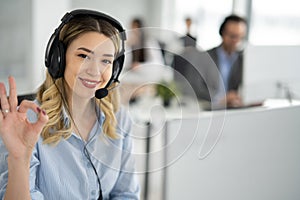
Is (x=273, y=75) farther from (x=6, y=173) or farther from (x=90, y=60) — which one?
(x=6, y=173)

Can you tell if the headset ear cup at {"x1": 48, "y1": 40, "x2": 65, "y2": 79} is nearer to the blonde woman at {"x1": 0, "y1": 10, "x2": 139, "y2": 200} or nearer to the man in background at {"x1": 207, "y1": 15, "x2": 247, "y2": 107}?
the blonde woman at {"x1": 0, "y1": 10, "x2": 139, "y2": 200}

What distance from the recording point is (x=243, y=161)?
89cm

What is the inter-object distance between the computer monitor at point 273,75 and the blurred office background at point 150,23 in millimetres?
19

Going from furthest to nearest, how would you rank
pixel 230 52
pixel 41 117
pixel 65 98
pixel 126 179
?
1. pixel 230 52
2. pixel 126 179
3. pixel 65 98
4. pixel 41 117

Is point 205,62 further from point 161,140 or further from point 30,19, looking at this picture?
point 30,19

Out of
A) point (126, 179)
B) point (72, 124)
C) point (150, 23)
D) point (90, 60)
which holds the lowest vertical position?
point (126, 179)

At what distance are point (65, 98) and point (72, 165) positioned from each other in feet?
0.45

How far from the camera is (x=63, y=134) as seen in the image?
2.78ft

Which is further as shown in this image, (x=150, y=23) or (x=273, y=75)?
(x=150, y=23)

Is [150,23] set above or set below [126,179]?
above

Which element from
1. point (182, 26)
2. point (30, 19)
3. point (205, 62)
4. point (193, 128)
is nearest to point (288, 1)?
point (205, 62)

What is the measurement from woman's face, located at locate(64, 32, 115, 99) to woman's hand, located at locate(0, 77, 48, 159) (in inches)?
4.2

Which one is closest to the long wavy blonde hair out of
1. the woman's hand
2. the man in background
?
the woman's hand

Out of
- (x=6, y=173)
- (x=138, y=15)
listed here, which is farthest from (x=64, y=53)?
(x=138, y=15)
